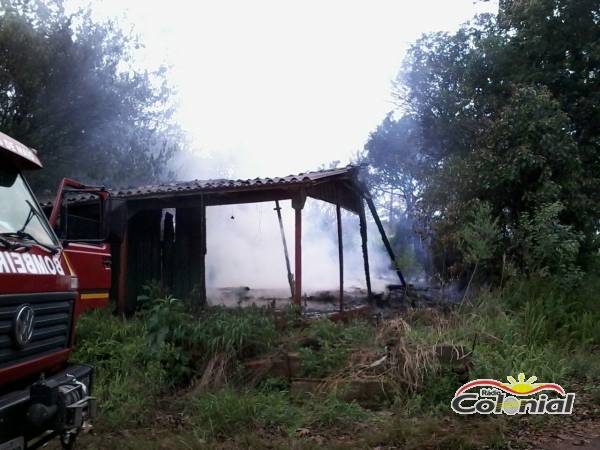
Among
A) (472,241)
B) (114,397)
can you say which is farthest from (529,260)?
(114,397)

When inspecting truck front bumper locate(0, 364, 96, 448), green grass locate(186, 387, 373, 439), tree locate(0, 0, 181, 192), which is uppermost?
tree locate(0, 0, 181, 192)

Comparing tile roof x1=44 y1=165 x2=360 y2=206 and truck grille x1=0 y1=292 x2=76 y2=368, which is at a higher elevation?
tile roof x1=44 y1=165 x2=360 y2=206

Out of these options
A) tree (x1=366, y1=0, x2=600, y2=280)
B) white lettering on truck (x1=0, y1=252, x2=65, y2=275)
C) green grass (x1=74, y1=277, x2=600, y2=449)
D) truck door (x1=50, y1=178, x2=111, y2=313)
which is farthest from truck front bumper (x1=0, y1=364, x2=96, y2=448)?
tree (x1=366, y1=0, x2=600, y2=280)

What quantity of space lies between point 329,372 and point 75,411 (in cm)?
316

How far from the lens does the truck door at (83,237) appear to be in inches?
178

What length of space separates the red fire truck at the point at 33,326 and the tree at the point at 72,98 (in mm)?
11329

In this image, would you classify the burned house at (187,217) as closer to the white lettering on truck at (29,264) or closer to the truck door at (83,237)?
the truck door at (83,237)

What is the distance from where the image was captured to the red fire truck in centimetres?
295

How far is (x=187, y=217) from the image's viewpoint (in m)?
10.8

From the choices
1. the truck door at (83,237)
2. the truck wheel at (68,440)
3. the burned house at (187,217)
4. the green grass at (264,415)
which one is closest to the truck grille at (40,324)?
the truck wheel at (68,440)

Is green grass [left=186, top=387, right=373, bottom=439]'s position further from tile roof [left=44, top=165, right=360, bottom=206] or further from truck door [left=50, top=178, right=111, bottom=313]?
tile roof [left=44, top=165, right=360, bottom=206]

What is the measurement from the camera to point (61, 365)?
377 centimetres

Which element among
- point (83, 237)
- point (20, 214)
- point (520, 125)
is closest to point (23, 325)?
point (20, 214)

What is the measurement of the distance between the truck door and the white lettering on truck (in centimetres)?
79
